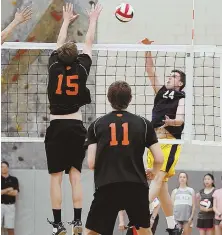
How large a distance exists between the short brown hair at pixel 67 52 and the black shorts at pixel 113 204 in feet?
6.10

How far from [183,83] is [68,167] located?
248 cm

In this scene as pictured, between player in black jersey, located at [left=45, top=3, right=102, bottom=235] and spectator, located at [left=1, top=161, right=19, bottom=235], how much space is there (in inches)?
315

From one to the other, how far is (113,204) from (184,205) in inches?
340

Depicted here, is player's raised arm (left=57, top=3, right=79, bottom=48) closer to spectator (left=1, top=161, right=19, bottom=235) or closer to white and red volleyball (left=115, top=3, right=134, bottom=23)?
white and red volleyball (left=115, top=3, right=134, bottom=23)

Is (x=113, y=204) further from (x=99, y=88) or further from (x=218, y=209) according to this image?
(x=99, y=88)

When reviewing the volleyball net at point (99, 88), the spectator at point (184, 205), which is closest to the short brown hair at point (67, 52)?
the volleyball net at point (99, 88)

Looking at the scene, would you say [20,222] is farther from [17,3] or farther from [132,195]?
[132,195]

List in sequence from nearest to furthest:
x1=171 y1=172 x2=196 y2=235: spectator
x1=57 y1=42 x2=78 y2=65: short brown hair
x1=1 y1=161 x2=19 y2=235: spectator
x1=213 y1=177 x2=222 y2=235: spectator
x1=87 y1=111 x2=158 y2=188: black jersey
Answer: x1=87 y1=111 x2=158 y2=188: black jersey < x1=57 y1=42 x2=78 y2=65: short brown hair < x1=213 y1=177 x2=222 y2=235: spectator < x1=171 y1=172 x2=196 y2=235: spectator < x1=1 y1=161 x2=19 y2=235: spectator

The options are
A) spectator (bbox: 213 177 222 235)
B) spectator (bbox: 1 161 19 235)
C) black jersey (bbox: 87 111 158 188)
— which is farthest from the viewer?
spectator (bbox: 1 161 19 235)

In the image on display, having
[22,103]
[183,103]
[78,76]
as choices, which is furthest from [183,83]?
[22,103]

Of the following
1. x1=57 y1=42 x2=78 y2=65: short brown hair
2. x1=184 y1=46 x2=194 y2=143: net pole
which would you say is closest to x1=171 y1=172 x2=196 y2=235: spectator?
x1=184 y1=46 x2=194 y2=143: net pole

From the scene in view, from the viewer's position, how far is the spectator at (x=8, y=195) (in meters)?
16.5

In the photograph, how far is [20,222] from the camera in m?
17.0

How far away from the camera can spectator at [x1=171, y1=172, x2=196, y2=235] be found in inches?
616
